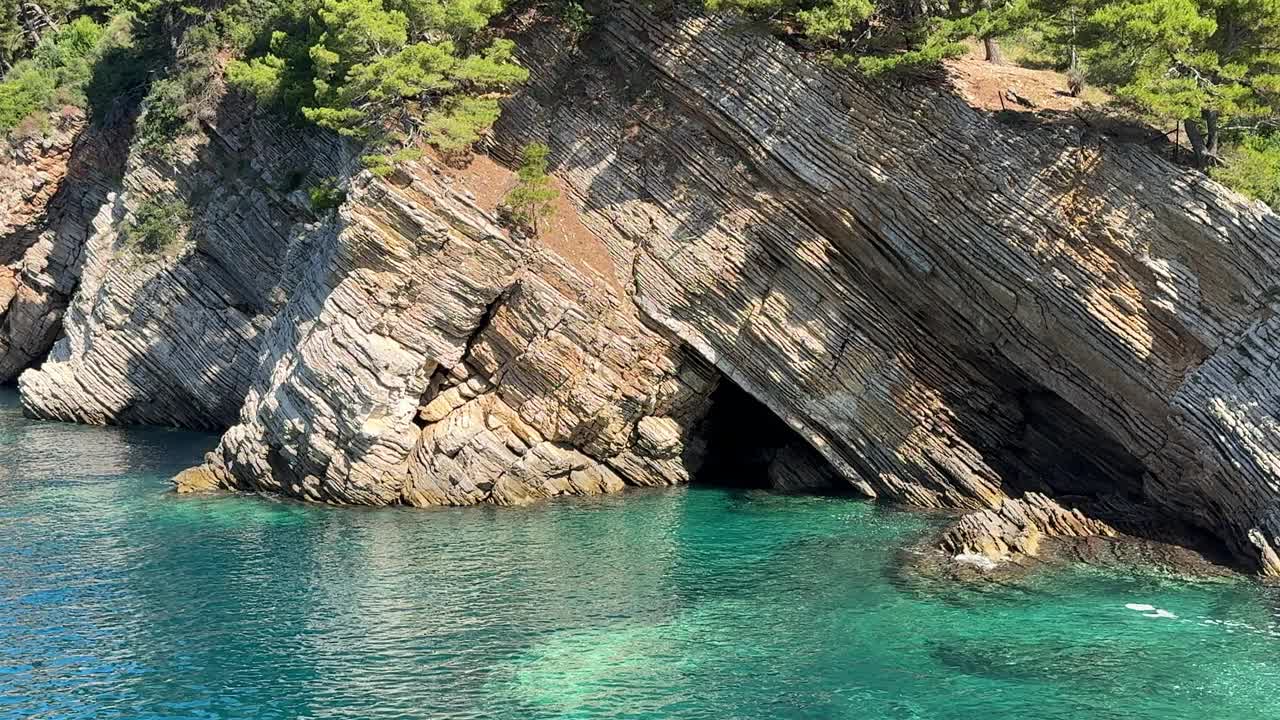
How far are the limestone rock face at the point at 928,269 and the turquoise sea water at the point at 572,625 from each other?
3.50 meters

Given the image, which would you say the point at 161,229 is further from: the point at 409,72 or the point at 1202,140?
the point at 1202,140

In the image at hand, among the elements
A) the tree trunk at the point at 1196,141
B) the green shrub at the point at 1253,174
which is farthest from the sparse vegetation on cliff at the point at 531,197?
the green shrub at the point at 1253,174

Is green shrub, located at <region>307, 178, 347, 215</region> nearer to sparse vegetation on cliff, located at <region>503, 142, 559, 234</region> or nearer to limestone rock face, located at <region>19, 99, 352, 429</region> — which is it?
limestone rock face, located at <region>19, 99, 352, 429</region>

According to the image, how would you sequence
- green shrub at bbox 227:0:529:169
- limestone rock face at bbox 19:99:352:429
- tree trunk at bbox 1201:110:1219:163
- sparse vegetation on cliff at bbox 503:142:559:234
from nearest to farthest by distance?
tree trunk at bbox 1201:110:1219:163 < green shrub at bbox 227:0:529:169 < sparse vegetation on cliff at bbox 503:142:559:234 < limestone rock face at bbox 19:99:352:429

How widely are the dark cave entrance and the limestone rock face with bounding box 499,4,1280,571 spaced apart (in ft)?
5.29

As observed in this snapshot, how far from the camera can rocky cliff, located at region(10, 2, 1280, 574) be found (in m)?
28.1

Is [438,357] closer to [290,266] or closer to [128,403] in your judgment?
[290,266]

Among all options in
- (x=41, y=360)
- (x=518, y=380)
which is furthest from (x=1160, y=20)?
(x=41, y=360)

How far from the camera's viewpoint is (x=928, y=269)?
104ft

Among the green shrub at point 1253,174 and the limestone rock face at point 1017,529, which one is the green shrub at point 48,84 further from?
the green shrub at point 1253,174

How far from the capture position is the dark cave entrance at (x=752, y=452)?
3659cm

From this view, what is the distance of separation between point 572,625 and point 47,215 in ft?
149

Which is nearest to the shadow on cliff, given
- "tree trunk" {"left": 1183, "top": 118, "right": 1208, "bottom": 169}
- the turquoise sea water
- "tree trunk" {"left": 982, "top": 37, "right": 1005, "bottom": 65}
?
the turquoise sea water

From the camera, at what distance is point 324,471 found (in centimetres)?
3381
